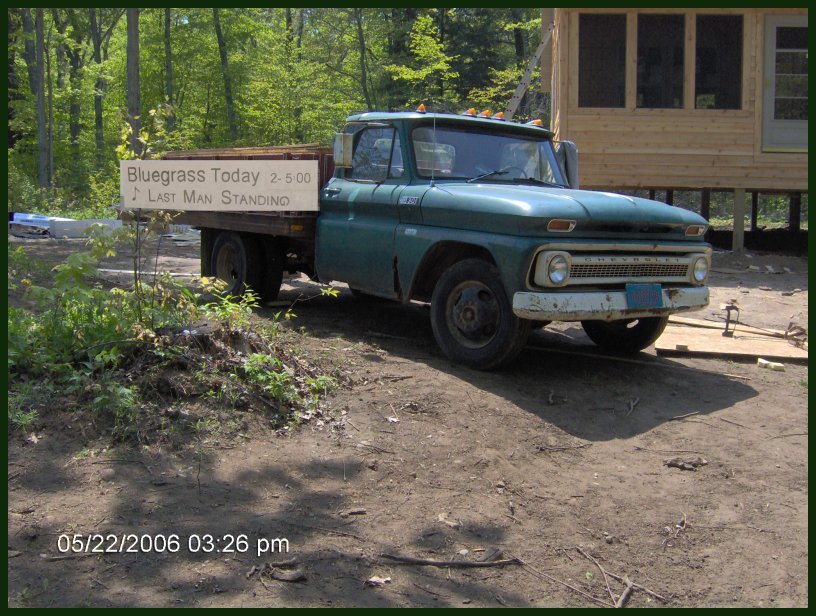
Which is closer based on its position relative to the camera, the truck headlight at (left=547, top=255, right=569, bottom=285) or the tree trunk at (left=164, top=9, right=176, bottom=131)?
the truck headlight at (left=547, top=255, right=569, bottom=285)

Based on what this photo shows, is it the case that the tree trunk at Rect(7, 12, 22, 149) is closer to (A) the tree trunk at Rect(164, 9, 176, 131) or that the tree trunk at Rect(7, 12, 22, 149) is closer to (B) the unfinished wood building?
(A) the tree trunk at Rect(164, 9, 176, 131)

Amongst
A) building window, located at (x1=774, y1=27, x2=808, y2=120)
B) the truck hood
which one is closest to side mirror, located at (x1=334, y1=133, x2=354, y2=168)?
the truck hood

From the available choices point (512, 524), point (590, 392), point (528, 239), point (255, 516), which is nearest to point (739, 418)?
point (590, 392)

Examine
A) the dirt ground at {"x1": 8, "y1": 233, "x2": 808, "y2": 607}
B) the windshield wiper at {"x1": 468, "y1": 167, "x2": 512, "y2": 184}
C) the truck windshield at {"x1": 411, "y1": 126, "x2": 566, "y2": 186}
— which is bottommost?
the dirt ground at {"x1": 8, "y1": 233, "x2": 808, "y2": 607}

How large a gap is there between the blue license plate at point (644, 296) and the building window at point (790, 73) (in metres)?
9.53

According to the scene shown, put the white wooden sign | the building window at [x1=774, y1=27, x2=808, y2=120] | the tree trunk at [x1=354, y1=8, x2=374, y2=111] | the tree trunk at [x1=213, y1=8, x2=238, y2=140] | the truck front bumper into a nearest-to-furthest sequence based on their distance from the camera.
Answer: the truck front bumper
the white wooden sign
the building window at [x1=774, y1=27, x2=808, y2=120]
the tree trunk at [x1=213, y1=8, x2=238, y2=140]
the tree trunk at [x1=354, y1=8, x2=374, y2=111]

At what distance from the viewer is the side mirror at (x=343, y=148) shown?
7074 mm

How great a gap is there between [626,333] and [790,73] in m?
9.28

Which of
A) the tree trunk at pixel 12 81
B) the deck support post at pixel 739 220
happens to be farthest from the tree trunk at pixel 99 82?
the deck support post at pixel 739 220

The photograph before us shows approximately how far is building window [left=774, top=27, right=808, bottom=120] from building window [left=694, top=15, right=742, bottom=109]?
70 centimetres

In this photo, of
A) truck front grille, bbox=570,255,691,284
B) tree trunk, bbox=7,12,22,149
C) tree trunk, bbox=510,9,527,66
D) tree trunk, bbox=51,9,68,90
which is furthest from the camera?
tree trunk, bbox=510,9,527,66

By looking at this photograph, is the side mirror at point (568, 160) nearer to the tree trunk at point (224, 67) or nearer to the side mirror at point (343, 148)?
the side mirror at point (343, 148)

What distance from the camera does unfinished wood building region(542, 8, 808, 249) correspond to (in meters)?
13.7

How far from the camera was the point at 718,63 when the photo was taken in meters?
13.9
